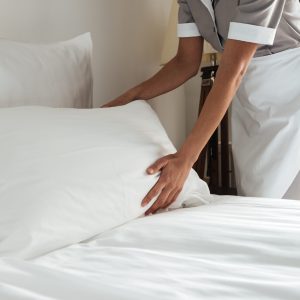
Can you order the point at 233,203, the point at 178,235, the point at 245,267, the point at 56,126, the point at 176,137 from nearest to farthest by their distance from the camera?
the point at 245,267 < the point at 178,235 < the point at 56,126 < the point at 233,203 < the point at 176,137

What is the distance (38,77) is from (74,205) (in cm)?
45

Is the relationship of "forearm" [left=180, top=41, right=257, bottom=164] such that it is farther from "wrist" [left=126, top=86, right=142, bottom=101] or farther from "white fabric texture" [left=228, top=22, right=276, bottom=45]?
"wrist" [left=126, top=86, right=142, bottom=101]

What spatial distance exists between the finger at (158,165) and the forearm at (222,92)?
128 mm

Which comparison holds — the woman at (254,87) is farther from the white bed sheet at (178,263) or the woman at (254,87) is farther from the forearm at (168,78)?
the white bed sheet at (178,263)

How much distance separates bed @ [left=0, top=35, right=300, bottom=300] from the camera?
646 mm

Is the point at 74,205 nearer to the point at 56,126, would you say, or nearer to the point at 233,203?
the point at 56,126

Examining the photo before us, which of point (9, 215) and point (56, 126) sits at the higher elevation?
point (56, 126)

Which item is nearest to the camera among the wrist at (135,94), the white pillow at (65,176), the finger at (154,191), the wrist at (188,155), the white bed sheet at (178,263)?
the white bed sheet at (178,263)

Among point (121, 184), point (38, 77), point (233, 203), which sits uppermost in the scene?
point (38, 77)

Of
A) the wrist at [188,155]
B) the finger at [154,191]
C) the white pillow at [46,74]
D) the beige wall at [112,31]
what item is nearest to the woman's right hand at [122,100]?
the white pillow at [46,74]

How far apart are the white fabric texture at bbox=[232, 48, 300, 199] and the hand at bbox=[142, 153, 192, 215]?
361mm

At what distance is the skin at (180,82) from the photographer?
3.62ft

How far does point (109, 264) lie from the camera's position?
2.48 ft

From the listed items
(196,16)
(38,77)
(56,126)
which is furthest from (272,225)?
(196,16)
